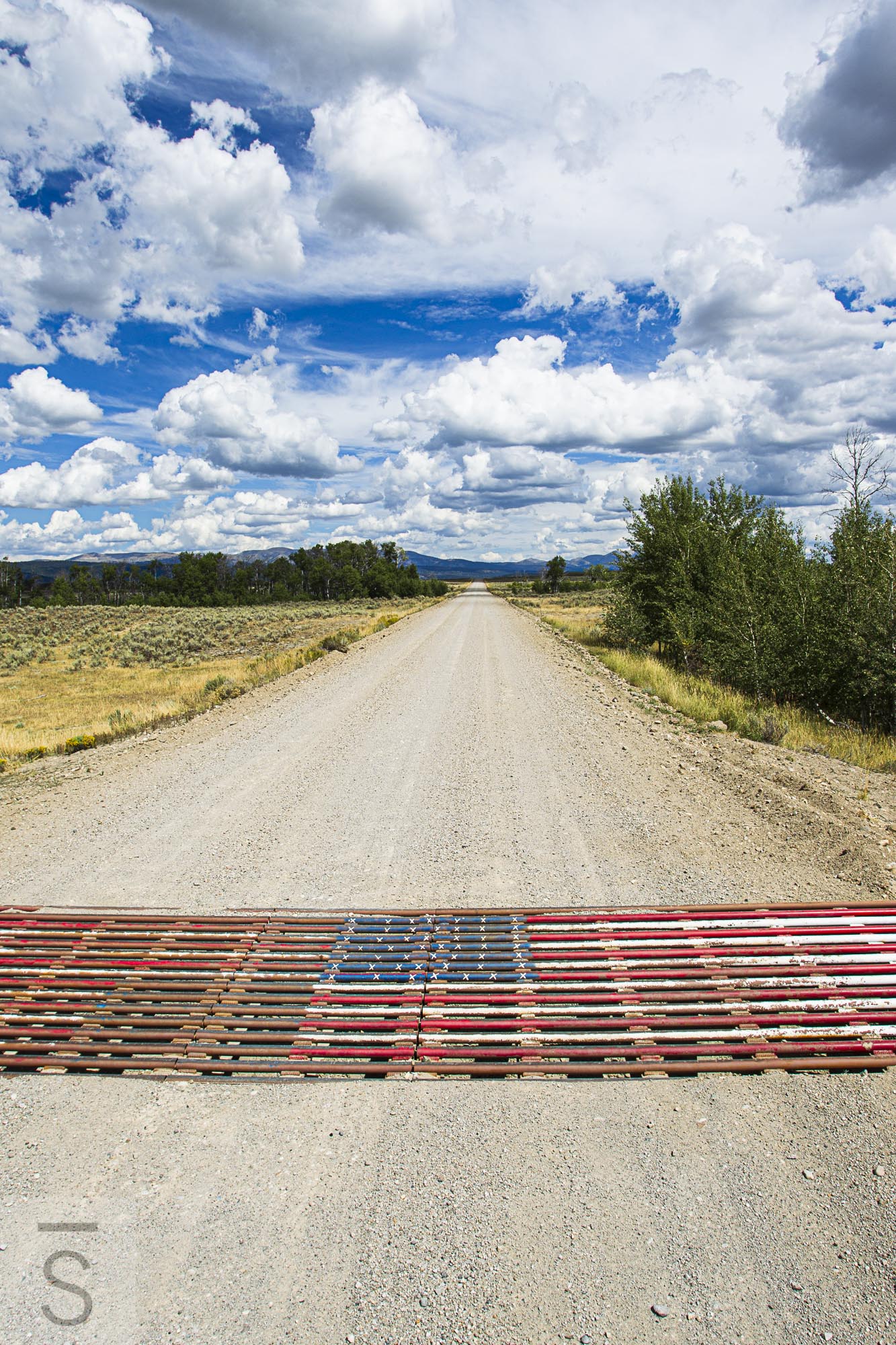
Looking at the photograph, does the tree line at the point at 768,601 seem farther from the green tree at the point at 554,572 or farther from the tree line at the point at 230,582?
the green tree at the point at 554,572

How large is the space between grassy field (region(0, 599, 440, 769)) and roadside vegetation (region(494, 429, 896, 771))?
10.3 meters

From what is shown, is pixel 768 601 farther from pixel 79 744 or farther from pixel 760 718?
pixel 79 744

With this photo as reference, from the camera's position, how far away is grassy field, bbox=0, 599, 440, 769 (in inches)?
592

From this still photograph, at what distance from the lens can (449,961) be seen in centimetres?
427

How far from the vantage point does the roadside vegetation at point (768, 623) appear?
10.9 metres

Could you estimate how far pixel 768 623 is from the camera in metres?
13.6

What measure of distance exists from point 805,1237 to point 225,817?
5768mm

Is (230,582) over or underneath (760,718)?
over

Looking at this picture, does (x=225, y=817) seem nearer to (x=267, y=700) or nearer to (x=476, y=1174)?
(x=476, y=1174)

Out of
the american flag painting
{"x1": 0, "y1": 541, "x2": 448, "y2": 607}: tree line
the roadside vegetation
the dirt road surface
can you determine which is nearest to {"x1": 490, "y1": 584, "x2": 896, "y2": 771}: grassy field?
the roadside vegetation

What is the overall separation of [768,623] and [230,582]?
112 m

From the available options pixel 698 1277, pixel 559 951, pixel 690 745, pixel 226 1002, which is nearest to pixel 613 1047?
pixel 559 951

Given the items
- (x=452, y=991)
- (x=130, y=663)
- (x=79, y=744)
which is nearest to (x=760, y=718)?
(x=452, y=991)

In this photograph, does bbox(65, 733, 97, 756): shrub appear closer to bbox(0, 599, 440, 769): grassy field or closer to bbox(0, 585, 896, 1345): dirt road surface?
bbox(0, 599, 440, 769): grassy field
